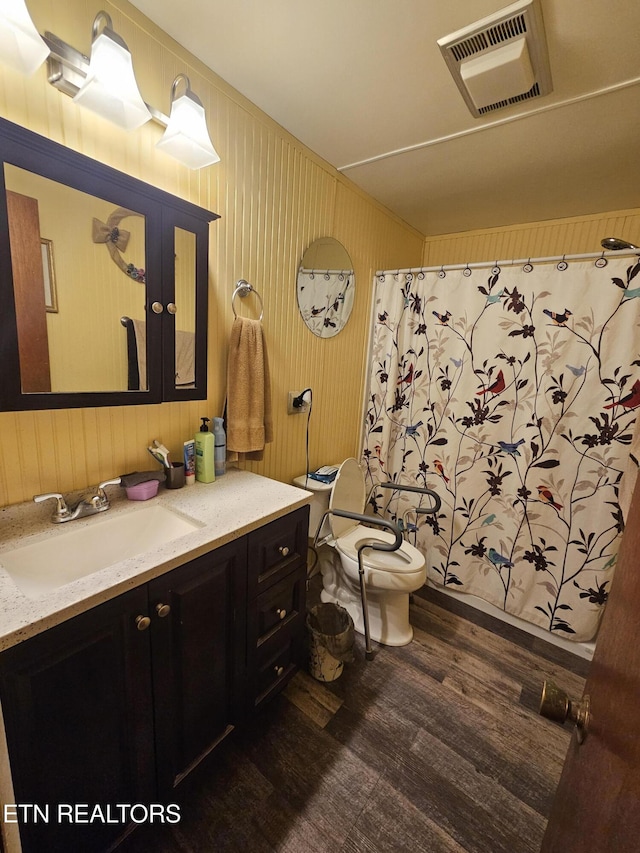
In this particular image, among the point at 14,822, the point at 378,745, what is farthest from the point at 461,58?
the point at 378,745

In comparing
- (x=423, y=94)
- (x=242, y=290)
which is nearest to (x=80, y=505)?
(x=242, y=290)

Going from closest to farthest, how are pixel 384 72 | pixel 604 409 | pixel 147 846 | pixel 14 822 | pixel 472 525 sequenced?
pixel 14 822 < pixel 147 846 < pixel 384 72 < pixel 604 409 < pixel 472 525

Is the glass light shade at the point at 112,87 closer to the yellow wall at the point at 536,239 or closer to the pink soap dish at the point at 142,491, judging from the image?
the pink soap dish at the point at 142,491

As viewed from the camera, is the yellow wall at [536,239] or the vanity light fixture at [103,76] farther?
the yellow wall at [536,239]

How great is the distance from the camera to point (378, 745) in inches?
50.4

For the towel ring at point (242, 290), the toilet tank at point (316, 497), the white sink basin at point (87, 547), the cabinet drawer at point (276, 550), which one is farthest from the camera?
the toilet tank at point (316, 497)

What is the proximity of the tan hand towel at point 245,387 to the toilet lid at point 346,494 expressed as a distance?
1.71ft

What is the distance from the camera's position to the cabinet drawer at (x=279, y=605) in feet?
3.89

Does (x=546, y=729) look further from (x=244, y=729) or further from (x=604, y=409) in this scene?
(x=604, y=409)

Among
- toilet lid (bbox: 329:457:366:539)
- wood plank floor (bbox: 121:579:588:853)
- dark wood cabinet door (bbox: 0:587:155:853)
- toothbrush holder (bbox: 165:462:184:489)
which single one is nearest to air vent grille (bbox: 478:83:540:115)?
toilet lid (bbox: 329:457:366:539)

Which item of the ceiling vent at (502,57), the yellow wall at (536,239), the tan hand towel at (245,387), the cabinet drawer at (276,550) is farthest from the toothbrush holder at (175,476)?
the yellow wall at (536,239)

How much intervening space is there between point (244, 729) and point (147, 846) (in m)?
0.36

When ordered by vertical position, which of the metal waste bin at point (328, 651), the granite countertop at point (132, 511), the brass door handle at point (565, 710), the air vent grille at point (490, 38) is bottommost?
the metal waste bin at point (328, 651)

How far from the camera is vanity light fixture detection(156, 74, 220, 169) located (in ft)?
3.58
